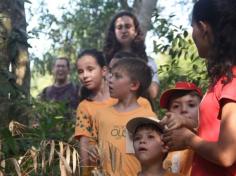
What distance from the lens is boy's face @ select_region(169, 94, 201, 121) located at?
156 inches

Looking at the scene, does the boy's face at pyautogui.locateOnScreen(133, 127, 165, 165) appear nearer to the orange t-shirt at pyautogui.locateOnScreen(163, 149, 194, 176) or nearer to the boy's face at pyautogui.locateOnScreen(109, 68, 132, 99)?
the orange t-shirt at pyautogui.locateOnScreen(163, 149, 194, 176)

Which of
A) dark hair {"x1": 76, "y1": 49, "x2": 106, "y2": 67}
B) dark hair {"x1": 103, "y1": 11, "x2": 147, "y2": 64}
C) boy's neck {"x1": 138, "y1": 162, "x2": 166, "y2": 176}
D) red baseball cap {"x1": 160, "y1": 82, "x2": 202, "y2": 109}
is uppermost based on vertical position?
dark hair {"x1": 103, "y1": 11, "x2": 147, "y2": 64}

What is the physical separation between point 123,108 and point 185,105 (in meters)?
0.61

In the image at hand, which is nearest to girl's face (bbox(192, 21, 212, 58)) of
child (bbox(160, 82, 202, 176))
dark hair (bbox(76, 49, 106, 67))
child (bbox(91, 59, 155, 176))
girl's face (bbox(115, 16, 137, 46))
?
child (bbox(160, 82, 202, 176))

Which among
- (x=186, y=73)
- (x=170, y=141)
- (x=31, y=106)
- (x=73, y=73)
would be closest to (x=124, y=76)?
(x=31, y=106)

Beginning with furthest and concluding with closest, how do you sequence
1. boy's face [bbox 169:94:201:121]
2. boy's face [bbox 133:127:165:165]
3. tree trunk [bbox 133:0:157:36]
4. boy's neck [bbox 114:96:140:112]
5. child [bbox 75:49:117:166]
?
1. tree trunk [bbox 133:0:157:36]
2. child [bbox 75:49:117:166]
3. boy's neck [bbox 114:96:140:112]
4. boy's face [bbox 169:94:201:121]
5. boy's face [bbox 133:127:165:165]

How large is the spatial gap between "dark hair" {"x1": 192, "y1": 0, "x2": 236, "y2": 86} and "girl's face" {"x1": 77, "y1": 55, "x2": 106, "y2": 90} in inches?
94.0

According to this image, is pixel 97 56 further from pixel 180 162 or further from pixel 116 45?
pixel 180 162

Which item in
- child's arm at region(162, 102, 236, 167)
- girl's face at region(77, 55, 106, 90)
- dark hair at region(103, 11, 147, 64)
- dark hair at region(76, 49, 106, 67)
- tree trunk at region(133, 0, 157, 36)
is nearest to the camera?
child's arm at region(162, 102, 236, 167)

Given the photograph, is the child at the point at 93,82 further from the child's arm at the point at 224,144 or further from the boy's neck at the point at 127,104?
the child's arm at the point at 224,144

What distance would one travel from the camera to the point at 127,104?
14.6 feet

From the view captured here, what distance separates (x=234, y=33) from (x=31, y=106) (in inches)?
112

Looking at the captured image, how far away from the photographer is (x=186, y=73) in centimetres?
760

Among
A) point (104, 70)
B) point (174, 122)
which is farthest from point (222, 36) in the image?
point (104, 70)
